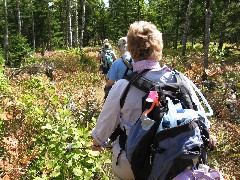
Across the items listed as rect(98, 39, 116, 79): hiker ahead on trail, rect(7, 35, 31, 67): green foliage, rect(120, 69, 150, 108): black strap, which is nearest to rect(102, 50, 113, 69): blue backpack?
rect(98, 39, 116, 79): hiker ahead on trail

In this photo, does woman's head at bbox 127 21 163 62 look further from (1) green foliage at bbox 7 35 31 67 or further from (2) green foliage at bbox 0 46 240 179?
(1) green foliage at bbox 7 35 31 67

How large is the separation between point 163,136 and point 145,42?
0.84 meters

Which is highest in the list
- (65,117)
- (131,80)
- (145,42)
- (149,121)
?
(145,42)

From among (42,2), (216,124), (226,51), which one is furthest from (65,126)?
(42,2)

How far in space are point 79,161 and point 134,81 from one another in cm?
160

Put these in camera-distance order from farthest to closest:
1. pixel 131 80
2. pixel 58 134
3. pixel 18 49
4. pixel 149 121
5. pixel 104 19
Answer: pixel 104 19, pixel 18 49, pixel 58 134, pixel 131 80, pixel 149 121

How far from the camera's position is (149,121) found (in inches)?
92.2

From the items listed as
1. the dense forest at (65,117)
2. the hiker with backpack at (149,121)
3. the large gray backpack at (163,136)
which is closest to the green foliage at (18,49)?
A: the dense forest at (65,117)

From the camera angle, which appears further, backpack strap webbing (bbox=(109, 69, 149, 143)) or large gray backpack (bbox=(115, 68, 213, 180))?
backpack strap webbing (bbox=(109, 69, 149, 143))

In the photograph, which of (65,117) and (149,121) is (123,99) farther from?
(65,117)

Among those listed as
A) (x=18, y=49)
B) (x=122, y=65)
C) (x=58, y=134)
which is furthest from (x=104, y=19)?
(x=58, y=134)

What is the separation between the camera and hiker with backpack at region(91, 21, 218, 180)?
234 centimetres

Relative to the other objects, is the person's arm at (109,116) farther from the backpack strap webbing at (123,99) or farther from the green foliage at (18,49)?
the green foliage at (18,49)

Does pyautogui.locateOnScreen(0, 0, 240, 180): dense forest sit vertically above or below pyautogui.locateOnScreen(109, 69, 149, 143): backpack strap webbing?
below
